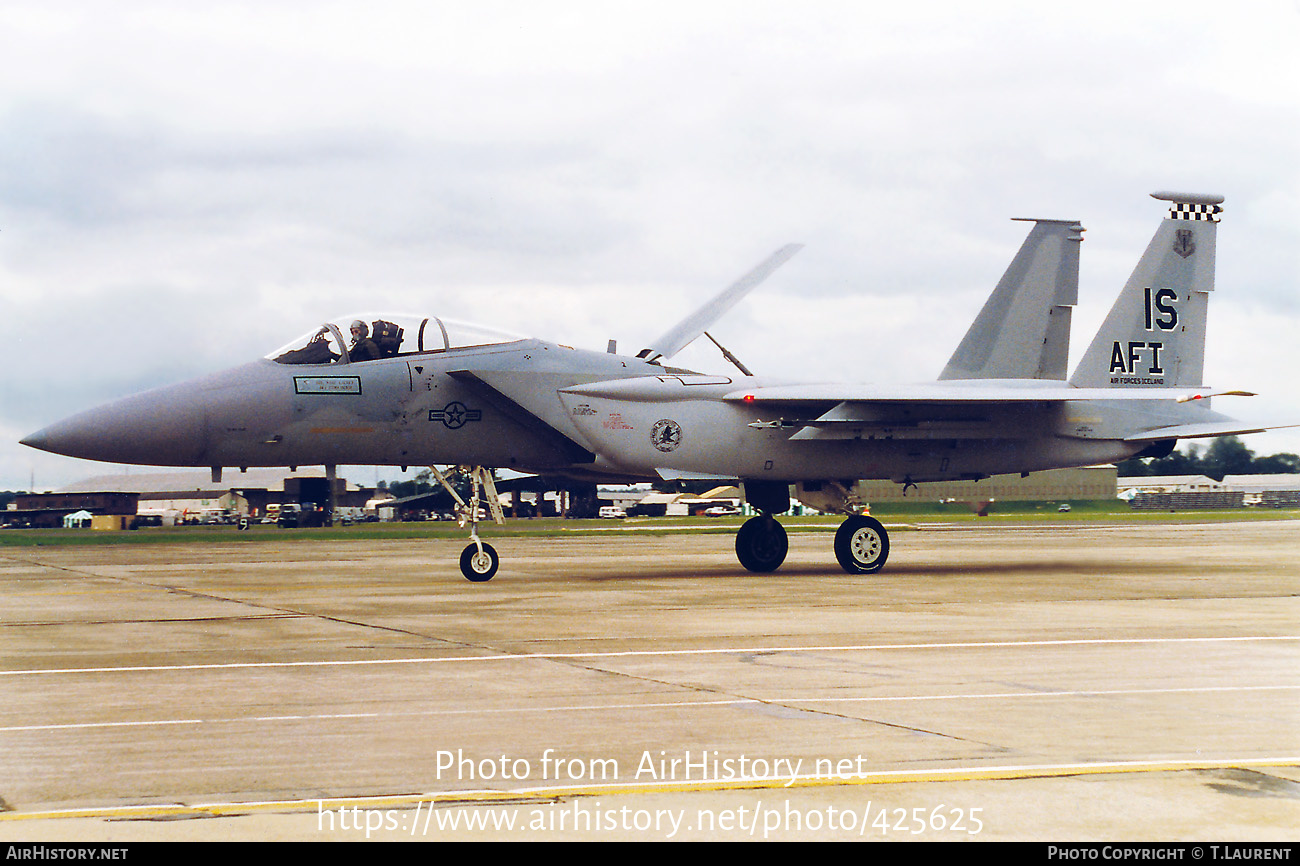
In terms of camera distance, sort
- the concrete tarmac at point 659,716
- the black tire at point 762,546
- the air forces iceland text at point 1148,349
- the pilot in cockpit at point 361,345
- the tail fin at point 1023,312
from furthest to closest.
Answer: the tail fin at point 1023,312 → the air forces iceland text at point 1148,349 → the black tire at point 762,546 → the pilot in cockpit at point 361,345 → the concrete tarmac at point 659,716

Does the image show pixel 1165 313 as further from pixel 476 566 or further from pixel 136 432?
pixel 136 432

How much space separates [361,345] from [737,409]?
524 cm

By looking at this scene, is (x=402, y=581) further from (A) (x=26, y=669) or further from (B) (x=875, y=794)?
(B) (x=875, y=794)

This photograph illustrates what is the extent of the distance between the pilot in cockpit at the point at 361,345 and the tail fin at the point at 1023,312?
914 cm

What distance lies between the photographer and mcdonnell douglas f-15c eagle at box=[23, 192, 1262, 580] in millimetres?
15797

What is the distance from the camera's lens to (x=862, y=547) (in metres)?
18.3

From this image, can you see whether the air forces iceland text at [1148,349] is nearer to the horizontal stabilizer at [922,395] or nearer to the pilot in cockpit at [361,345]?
the horizontal stabilizer at [922,395]

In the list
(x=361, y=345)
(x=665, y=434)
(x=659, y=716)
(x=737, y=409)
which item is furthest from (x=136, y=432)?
(x=659, y=716)

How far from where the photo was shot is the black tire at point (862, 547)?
1825cm

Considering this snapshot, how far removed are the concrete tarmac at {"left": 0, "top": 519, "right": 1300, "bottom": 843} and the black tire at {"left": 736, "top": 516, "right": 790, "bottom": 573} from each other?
12.8 ft

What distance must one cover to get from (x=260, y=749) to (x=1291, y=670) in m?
6.51

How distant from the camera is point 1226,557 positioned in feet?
71.9

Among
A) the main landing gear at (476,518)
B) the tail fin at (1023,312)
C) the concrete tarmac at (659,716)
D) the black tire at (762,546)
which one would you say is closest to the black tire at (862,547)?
the black tire at (762,546)
